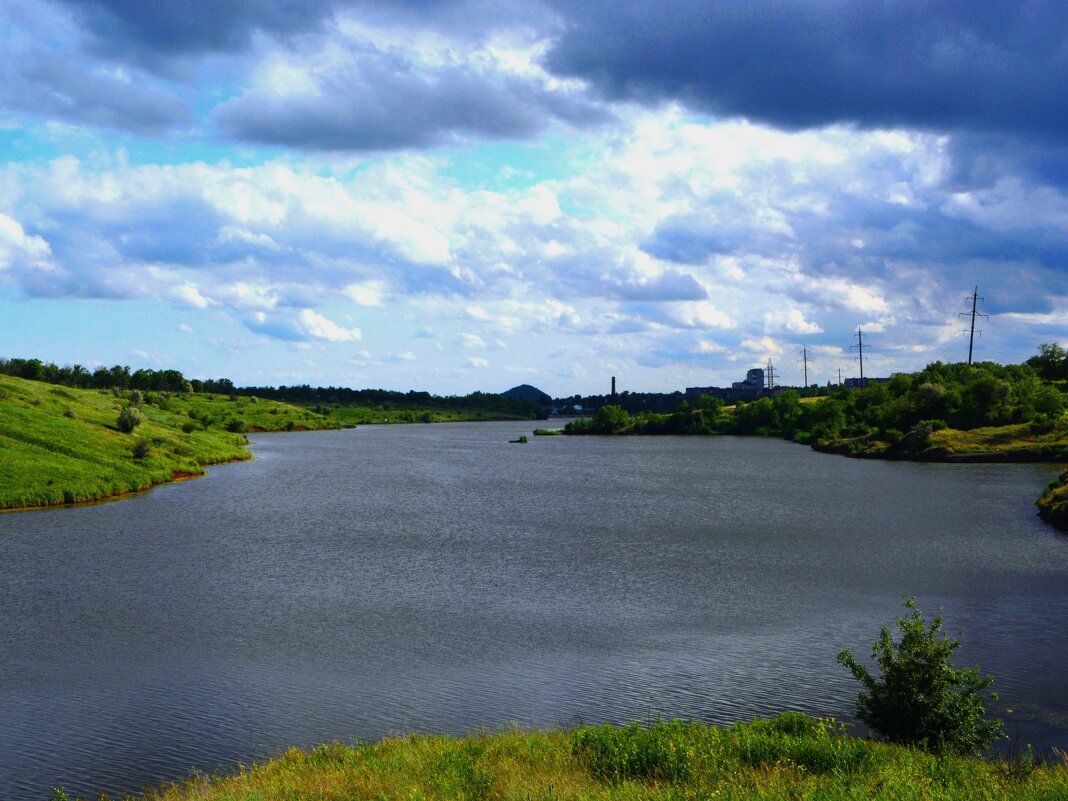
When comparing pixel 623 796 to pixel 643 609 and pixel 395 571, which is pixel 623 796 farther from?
pixel 395 571

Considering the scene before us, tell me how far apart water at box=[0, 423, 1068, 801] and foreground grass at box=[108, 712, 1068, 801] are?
3.28m

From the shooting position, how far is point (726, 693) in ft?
81.5

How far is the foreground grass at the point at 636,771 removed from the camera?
1473 cm

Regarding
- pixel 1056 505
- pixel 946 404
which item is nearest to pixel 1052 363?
pixel 946 404

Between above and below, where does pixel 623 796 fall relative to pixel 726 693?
above

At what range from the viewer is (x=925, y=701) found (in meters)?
20.1

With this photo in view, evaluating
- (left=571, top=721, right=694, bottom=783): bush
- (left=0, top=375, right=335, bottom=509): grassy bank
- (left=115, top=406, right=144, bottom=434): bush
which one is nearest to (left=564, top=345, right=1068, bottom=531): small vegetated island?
(left=0, top=375, right=335, bottom=509): grassy bank

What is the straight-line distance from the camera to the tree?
19.8 meters

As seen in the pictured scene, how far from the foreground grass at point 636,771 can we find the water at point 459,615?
328 centimetres

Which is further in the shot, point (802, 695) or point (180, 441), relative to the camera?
point (180, 441)

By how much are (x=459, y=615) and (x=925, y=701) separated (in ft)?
61.6

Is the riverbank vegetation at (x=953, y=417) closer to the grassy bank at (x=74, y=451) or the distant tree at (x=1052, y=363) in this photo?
the distant tree at (x=1052, y=363)

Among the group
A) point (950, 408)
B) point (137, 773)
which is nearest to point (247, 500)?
point (137, 773)

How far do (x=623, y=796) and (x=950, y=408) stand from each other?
145 metres
